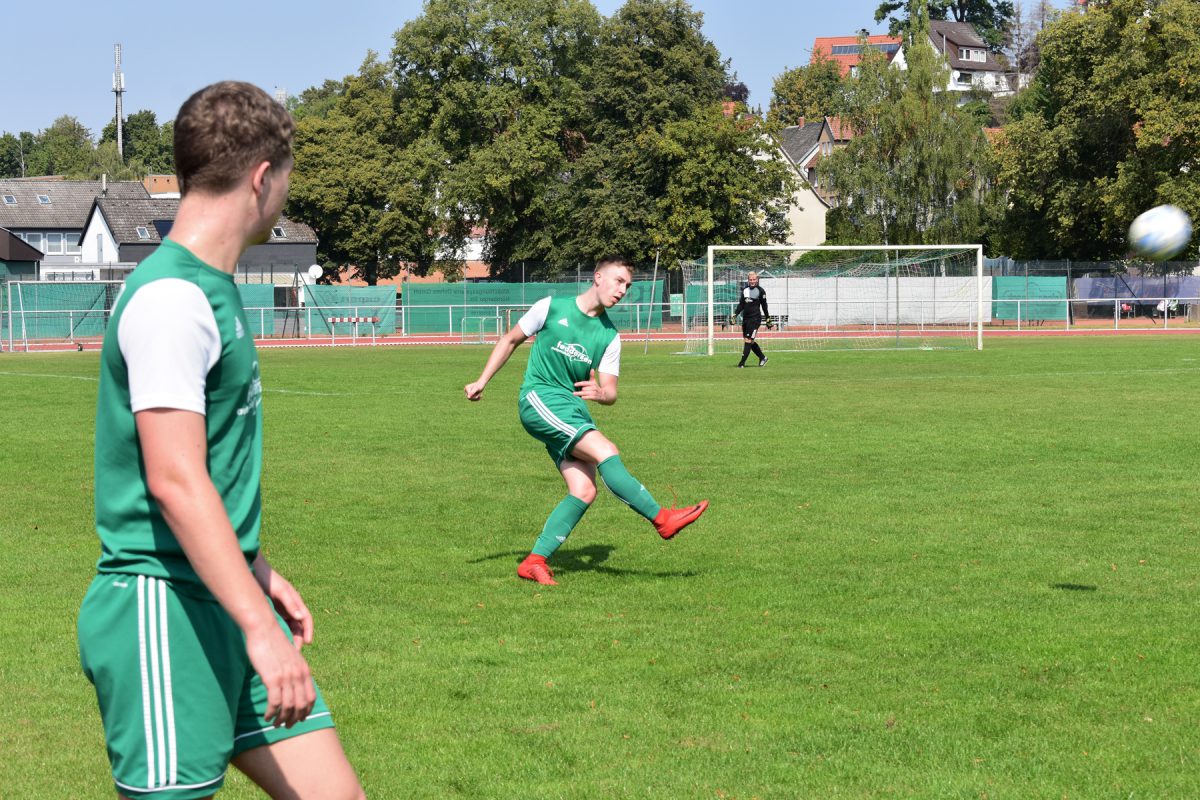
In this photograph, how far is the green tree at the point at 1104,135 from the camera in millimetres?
51625

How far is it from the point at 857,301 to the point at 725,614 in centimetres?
3708

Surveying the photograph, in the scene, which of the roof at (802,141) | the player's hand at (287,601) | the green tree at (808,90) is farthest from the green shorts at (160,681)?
the green tree at (808,90)

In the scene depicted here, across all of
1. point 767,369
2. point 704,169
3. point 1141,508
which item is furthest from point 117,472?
point 704,169

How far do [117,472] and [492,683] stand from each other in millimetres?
3452

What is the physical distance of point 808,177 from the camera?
9231 cm

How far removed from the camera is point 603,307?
8.51 meters

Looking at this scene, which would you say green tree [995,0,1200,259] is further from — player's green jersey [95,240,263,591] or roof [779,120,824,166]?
player's green jersey [95,240,263,591]

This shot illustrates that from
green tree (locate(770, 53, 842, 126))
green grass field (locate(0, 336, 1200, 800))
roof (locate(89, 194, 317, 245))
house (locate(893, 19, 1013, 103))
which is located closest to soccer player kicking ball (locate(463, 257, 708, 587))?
green grass field (locate(0, 336, 1200, 800))

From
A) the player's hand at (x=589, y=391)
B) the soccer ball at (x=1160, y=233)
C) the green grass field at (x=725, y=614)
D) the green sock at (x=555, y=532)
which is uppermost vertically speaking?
the soccer ball at (x=1160, y=233)

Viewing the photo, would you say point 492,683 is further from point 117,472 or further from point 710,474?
point 710,474

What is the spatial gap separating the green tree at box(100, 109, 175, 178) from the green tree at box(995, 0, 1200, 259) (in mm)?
93896

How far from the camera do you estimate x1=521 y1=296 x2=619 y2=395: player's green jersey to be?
855 cm

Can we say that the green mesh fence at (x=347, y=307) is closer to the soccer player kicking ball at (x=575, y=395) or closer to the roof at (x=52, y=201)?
the roof at (x=52, y=201)

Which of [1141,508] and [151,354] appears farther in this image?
[1141,508]
